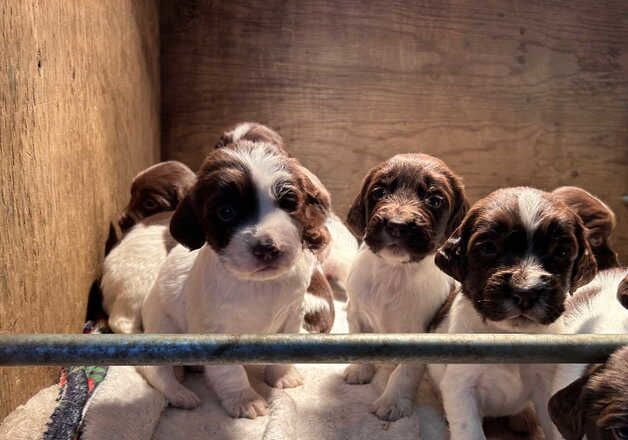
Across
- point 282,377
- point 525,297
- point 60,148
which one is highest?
point 60,148

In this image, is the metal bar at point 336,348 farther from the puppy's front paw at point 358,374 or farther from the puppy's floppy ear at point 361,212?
the puppy's front paw at point 358,374

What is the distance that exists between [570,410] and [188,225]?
5.31ft

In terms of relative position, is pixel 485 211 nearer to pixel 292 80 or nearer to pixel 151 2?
pixel 292 80

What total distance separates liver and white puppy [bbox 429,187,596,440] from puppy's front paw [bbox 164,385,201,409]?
1.16m

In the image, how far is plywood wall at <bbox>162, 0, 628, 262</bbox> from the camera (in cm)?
454

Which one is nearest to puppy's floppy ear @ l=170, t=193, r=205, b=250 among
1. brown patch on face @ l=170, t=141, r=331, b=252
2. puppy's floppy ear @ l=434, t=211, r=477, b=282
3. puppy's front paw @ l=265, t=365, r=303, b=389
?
brown patch on face @ l=170, t=141, r=331, b=252

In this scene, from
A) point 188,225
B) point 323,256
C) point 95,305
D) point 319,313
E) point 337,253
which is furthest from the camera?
point 337,253

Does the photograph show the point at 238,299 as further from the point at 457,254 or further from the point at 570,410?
the point at 570,410

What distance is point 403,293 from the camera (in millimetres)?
2980

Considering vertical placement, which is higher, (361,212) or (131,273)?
(361,212)

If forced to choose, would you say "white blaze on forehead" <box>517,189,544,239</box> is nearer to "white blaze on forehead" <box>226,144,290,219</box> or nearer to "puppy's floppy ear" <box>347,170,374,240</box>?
"puppy's floppy ear" <box>347,170,374,240</box>

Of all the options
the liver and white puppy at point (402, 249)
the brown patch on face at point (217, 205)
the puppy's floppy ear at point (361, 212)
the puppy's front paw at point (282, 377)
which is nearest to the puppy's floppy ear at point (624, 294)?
the liver and white puppy at point (402, 249)

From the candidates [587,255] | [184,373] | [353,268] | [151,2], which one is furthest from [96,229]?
[587,255]

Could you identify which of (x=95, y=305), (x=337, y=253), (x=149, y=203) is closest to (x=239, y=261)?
(x=95, y=305)
